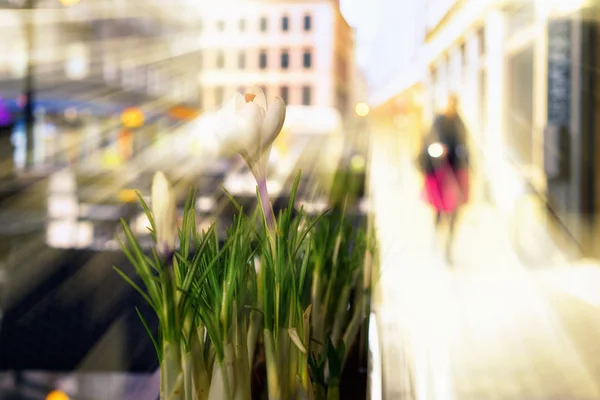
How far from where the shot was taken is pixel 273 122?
0.85 metres

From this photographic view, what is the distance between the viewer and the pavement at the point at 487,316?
5.40ft

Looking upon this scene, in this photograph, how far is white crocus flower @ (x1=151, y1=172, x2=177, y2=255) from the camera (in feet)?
2.54

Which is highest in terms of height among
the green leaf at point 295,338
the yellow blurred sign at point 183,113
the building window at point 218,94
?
the building window at point 218,94

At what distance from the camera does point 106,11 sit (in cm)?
3356

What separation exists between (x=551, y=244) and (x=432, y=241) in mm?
1458

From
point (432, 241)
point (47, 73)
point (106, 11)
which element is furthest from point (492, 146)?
point (106, 11)

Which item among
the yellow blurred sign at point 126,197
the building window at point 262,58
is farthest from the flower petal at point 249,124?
the building window at point 262,58

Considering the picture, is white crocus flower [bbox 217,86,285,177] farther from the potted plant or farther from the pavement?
the pavement

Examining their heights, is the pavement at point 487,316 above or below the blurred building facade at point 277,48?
below

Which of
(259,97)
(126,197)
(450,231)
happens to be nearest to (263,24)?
(126,197)

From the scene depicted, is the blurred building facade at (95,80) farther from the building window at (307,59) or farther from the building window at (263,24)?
the building window at (307,59)

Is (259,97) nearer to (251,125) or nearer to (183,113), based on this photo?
(251,125)

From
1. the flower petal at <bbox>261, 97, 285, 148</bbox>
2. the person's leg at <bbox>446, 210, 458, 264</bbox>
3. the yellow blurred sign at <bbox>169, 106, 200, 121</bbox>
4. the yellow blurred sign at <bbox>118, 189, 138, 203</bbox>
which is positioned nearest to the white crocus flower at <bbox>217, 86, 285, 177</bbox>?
the flower petal at <bbox>261, 97, 285, 148</bbox>

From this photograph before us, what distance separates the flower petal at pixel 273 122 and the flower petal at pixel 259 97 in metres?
0.02
